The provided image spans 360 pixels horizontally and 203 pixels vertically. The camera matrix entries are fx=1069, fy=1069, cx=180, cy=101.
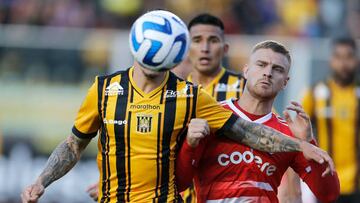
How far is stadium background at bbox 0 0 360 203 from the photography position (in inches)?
610

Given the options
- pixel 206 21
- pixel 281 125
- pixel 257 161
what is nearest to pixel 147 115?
pixel 257 161

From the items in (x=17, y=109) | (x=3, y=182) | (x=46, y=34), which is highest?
(x=46, y=34)

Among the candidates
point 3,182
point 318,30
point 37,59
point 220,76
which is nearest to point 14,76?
point 37,59

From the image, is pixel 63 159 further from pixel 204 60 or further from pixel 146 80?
pixel 204 60

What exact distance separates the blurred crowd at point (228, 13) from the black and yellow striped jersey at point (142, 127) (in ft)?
31.8

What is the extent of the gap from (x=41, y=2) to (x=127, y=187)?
10316 millimetres

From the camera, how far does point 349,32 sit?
56.9 ft

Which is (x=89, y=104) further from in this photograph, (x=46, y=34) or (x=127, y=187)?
(x=46, y=34)

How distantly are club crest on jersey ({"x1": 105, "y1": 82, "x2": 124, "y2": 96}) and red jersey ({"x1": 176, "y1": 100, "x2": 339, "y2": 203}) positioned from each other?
682 millimetres

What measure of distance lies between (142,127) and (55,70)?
28.2 feet

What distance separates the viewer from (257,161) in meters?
7.56

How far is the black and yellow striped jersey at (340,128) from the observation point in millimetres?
12492

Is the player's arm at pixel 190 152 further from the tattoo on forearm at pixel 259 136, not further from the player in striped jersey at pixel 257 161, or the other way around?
the tattoo on forearm at pixel 259 136

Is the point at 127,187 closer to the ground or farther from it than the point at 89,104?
closer to the ground
